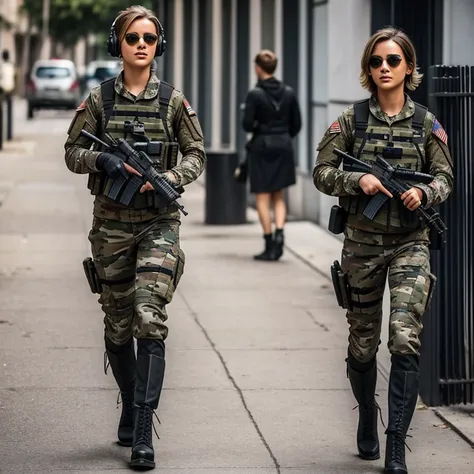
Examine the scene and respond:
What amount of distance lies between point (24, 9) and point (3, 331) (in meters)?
69.7

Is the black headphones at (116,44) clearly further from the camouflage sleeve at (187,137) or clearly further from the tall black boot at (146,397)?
the tall black boot at (146,397)

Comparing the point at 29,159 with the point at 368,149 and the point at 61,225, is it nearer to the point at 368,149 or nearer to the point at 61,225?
the point at 61,225

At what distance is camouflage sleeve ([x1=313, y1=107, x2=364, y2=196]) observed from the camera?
5633 millimetres

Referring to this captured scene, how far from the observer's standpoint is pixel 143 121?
579cm

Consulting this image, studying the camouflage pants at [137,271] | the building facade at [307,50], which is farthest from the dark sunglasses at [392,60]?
the building facade at [307,50]

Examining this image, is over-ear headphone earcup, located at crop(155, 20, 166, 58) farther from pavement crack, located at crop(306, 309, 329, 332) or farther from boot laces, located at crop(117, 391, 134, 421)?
pavement crack, located at crop(306, 309, 329, 332)

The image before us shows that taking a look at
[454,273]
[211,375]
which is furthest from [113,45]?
[211,375]

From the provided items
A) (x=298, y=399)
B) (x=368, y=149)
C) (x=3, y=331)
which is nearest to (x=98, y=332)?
(x=3, y=331)

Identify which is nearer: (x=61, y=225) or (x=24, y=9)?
(x=61, y=225)

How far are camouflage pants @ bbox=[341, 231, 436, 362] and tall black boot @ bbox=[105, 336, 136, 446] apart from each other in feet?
3.22

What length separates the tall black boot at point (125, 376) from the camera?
6.03 meters

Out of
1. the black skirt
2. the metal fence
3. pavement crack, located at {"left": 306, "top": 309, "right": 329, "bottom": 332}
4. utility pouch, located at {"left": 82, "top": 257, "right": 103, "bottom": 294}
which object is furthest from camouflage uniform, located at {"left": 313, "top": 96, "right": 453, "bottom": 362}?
the black skirt

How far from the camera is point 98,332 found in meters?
8.98

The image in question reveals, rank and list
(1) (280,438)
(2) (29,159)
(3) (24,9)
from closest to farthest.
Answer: (1) (280,438)
(2) (29,159)
(3) (24,9)
